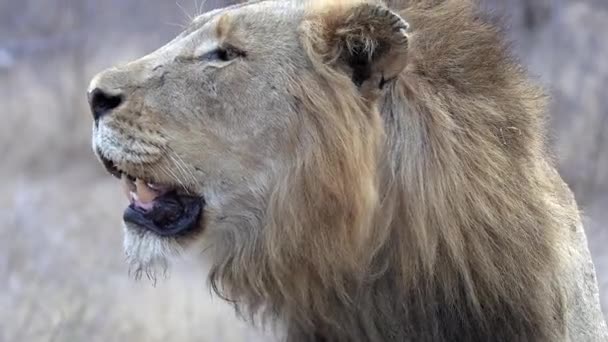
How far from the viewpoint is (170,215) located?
3561 mm

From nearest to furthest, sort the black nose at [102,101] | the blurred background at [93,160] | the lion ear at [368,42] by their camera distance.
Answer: the lion ear at [368,42]
the black nose at [102,101]
the blurred background at [93,160]

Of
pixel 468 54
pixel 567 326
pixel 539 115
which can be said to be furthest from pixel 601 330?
pixel 468 54

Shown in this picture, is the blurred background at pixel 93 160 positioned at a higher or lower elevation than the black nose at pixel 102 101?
lower

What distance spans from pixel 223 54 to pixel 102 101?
35 centimetres

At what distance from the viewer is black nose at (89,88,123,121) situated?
3.47 metres

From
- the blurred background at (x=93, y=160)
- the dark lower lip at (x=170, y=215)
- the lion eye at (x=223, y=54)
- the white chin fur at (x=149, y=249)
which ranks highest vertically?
the lion eye at (x=223, y=54)

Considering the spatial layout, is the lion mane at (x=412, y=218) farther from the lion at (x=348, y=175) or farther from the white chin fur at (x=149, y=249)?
the white chin fur at (x=149, y=249)

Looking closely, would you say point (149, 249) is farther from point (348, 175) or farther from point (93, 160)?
point (93, 160)

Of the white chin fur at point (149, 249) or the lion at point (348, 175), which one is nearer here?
the lion at point (348, 175)

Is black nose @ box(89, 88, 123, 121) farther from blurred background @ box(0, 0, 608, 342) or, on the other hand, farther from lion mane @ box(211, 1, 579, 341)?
blurred background @ box(0, 0, 608, 342)

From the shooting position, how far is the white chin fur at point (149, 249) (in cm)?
357

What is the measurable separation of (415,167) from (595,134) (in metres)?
6.87

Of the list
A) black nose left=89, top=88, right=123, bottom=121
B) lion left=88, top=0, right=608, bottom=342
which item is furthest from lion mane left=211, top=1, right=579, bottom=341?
black nose left=89, top=88, right=123, bottom=121

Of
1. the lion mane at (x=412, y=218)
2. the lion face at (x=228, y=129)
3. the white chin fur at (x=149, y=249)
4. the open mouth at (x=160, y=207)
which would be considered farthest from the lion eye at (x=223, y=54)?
the white chin fur at (x=149, y=249)
